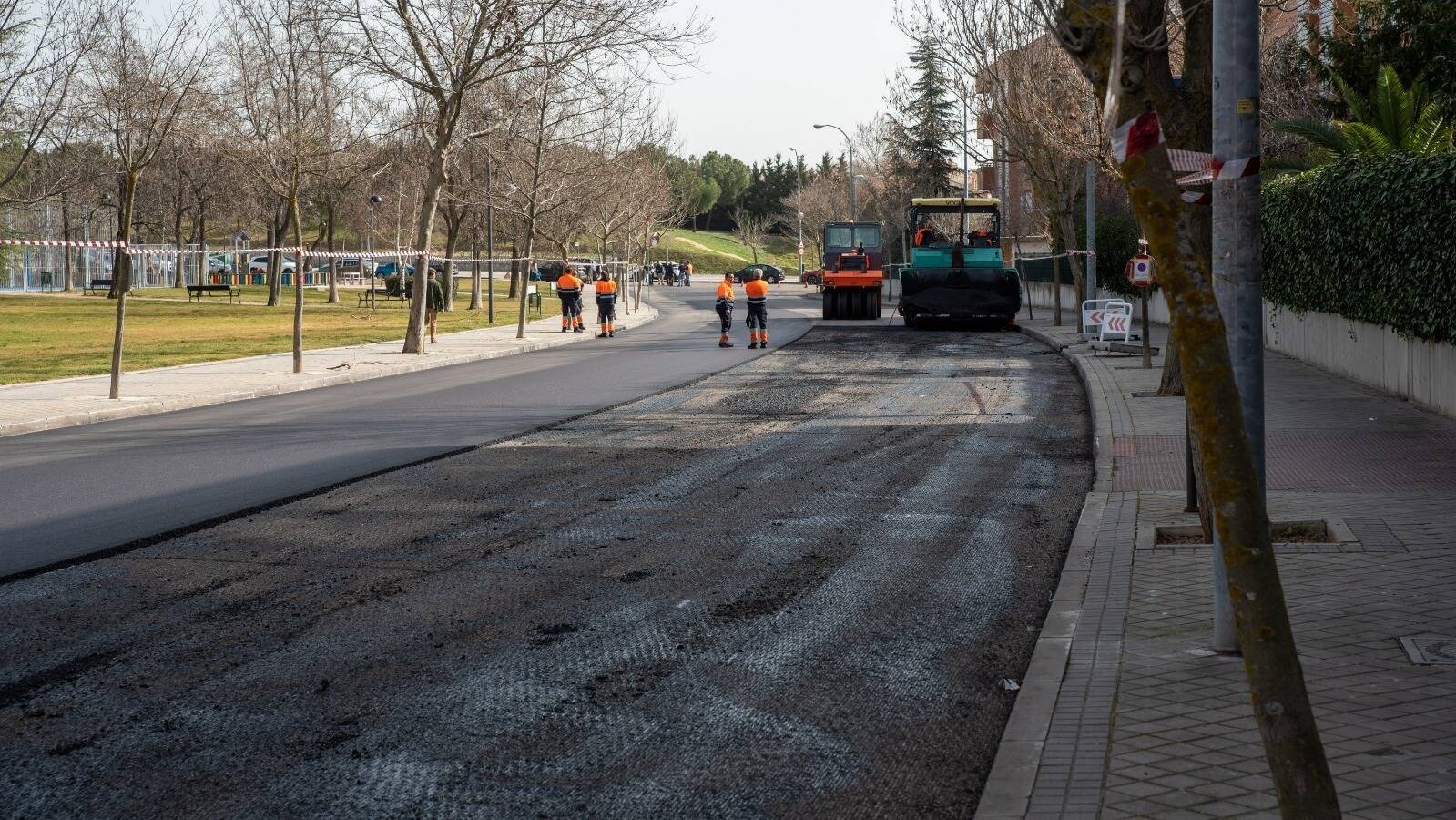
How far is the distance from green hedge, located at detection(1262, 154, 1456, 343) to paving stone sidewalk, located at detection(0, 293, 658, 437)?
1455 centimetres

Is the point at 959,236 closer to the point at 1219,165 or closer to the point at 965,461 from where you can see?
the point at 965,461

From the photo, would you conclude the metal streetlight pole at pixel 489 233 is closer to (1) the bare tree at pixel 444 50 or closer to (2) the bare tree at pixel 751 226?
(1) the bare tree at pixel 444 50

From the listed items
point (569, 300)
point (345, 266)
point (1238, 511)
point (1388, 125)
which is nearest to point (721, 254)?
point (345, 266)


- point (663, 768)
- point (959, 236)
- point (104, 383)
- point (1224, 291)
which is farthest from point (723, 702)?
point (959, 236)

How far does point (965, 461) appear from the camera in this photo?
1334cm

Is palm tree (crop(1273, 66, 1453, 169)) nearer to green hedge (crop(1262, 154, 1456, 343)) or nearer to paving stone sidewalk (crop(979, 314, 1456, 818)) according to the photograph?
green hedge (crop(1262, 154, 1456, 343))

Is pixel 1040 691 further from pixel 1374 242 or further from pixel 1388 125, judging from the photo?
pixel 1388 125

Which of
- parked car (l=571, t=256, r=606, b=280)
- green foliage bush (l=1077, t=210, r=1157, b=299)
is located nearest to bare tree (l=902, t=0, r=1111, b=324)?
green foliage bush (l=1077, t=210, r=1157, b=299)

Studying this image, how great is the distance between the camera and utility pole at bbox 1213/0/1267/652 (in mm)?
6609

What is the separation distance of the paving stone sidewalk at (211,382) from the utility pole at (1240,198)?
45.9 ft

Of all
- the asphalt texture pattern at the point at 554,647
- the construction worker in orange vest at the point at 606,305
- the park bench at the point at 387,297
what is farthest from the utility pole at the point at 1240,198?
the park bench at the point at 387,297

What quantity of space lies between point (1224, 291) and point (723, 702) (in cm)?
289

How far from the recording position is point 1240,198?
6.70 metres

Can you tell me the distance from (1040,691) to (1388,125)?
1936cm
